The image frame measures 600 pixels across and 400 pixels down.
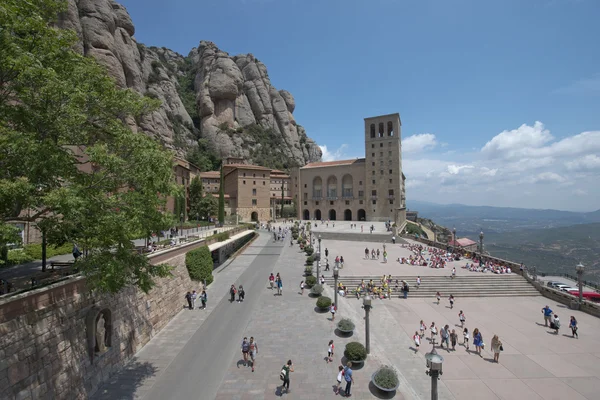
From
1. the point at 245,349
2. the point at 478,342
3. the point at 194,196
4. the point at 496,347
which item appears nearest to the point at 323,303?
the point at 245,349

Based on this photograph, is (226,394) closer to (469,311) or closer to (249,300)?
(249,300)

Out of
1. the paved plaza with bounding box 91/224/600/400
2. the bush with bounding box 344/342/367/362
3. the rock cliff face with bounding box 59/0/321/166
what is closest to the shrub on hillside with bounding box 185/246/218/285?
the paved plaza with bounding box 91/224/600/400

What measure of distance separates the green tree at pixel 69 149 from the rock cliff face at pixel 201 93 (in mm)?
58889

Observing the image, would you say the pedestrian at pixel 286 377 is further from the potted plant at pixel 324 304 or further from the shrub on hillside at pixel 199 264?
the shrub on hillside at pixel 199 264

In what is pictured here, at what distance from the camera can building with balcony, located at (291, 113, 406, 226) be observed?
67188 millimetres

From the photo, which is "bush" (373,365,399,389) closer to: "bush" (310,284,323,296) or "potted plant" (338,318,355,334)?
"potted plant" (338,318,355,334)

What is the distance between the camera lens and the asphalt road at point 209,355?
10.6 metres

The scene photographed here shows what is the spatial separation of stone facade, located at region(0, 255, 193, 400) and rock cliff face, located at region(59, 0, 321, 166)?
60.0 metres

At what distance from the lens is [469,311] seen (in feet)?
64.2

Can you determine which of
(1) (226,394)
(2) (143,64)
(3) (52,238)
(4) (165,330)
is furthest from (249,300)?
(2) (143,64)

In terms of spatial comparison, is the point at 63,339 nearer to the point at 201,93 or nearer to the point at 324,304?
the point at 324,304

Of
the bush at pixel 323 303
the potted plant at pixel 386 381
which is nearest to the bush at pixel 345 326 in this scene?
the bush at pixel 323 303

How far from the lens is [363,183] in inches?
2798

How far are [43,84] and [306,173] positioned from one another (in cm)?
7037
